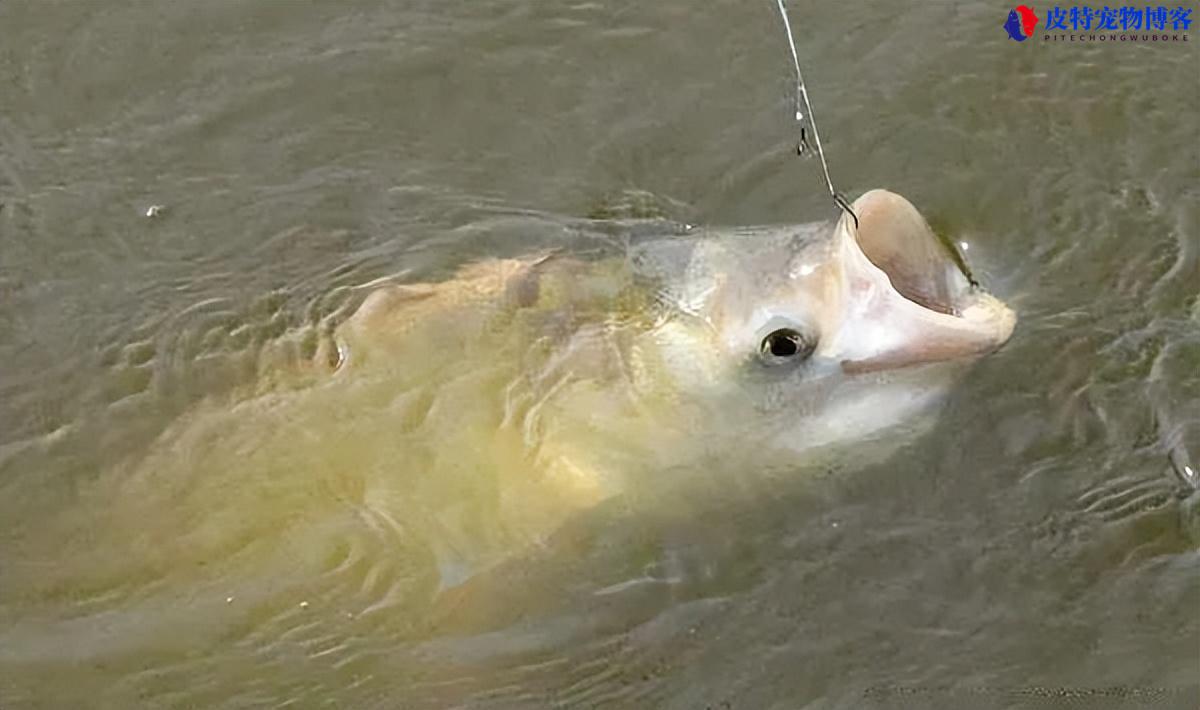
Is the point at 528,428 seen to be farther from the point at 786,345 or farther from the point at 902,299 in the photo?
the point at 902,299

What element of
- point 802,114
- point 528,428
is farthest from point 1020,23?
point 528,428

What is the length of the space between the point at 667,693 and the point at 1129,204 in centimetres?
195

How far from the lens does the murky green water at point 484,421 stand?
342 centimetres

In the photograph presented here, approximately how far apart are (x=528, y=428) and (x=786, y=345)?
608mm

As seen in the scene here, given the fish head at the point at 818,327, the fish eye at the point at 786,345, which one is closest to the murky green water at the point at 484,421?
the fish head at the point at 818,327

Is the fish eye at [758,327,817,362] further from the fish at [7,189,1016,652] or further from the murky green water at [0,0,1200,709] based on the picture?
the murky green water at [0,0,1200,709]

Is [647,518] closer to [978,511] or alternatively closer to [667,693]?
[667,693]

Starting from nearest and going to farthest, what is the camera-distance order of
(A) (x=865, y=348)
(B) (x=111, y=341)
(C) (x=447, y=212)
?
(A) (x=865, y=348) < (B) (x=111, y=341) < (C) (x=447, y=212)

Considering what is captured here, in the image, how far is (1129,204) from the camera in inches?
167

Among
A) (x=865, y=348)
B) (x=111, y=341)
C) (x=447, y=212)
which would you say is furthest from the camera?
(x=447, y=212)

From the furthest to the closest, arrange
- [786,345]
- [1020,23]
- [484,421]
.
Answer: [1020,23], [484,421], [786,345]

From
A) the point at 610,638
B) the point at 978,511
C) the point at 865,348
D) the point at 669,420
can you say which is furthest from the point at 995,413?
the point at 610,638

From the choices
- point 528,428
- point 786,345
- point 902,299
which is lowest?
point 528,428

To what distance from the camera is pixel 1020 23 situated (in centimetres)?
478
